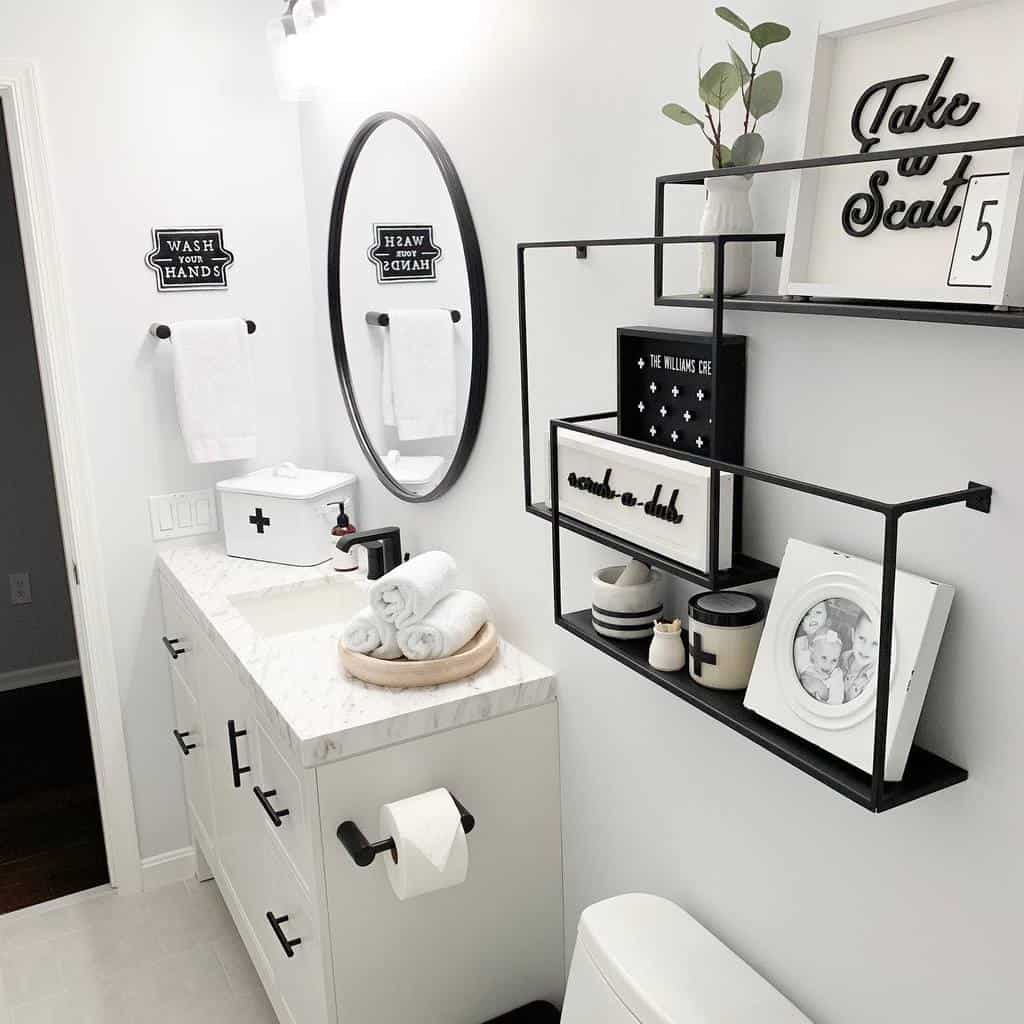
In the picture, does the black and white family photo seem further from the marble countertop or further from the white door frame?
the white door frame

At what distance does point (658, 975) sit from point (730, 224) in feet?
3.10

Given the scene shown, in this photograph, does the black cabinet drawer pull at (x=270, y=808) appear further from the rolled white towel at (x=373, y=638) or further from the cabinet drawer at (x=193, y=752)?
the cabinet drawer at (x=193, y=752)

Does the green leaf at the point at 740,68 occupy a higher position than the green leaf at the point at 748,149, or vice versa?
the green leaf at the point at 740,68

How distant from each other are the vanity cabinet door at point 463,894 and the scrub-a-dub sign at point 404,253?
84 centimetres

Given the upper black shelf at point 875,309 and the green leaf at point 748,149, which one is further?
the green leaf at point 748,149

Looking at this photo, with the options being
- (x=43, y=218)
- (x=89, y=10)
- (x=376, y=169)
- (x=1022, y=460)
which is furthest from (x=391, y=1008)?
(x=89, y=10)

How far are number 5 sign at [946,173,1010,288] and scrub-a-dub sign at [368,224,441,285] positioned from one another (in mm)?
1167

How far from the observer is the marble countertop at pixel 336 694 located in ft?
5.20

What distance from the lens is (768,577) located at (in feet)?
3.90

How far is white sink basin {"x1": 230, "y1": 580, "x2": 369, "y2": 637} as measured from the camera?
2.27m

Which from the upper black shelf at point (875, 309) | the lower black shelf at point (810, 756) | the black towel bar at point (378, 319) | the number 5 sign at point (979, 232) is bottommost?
the lower black shelf at point (810, 756)

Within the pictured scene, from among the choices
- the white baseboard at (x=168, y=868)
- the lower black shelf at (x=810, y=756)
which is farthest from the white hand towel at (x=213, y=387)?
the lower black shelf at (x=810, y=756)

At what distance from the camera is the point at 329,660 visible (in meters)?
1.84

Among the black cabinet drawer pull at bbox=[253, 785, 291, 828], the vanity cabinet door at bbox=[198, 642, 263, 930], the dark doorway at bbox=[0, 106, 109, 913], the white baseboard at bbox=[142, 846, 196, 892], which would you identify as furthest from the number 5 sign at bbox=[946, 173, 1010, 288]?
the dark doorway at bbox=[0, 106, 109, 913]
